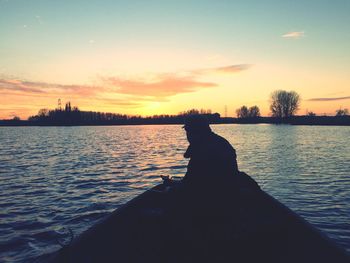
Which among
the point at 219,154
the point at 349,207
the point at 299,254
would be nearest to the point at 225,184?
the point at 219,154

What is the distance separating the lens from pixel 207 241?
4504 mm

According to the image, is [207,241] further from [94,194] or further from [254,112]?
[254,112]

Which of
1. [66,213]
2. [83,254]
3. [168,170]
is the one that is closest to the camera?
[83,254]

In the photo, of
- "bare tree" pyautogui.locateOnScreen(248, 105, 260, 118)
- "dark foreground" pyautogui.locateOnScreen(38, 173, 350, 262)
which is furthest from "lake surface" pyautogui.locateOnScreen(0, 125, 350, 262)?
"bare tree" pyautogui.locateOnScreen(248, 105, 260, 118)

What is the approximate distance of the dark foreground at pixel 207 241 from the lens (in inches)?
177

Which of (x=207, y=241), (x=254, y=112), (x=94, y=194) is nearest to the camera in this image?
(x=207, y=241)

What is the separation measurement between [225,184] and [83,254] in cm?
265

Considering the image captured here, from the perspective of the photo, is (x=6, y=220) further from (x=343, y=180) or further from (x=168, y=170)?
(x=343, y=180)

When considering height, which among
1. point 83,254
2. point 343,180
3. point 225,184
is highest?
point 225,184

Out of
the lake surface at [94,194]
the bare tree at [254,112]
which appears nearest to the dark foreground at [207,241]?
the lake surface at [94,194]

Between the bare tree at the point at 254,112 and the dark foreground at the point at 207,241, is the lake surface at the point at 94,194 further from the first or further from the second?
the bare tree at the point at 254,112

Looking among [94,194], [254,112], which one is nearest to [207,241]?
[94,194]

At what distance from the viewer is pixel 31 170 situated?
61.5ft

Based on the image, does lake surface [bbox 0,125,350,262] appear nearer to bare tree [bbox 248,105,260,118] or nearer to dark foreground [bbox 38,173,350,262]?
dark foreground [bbox 38,173,350,262]
